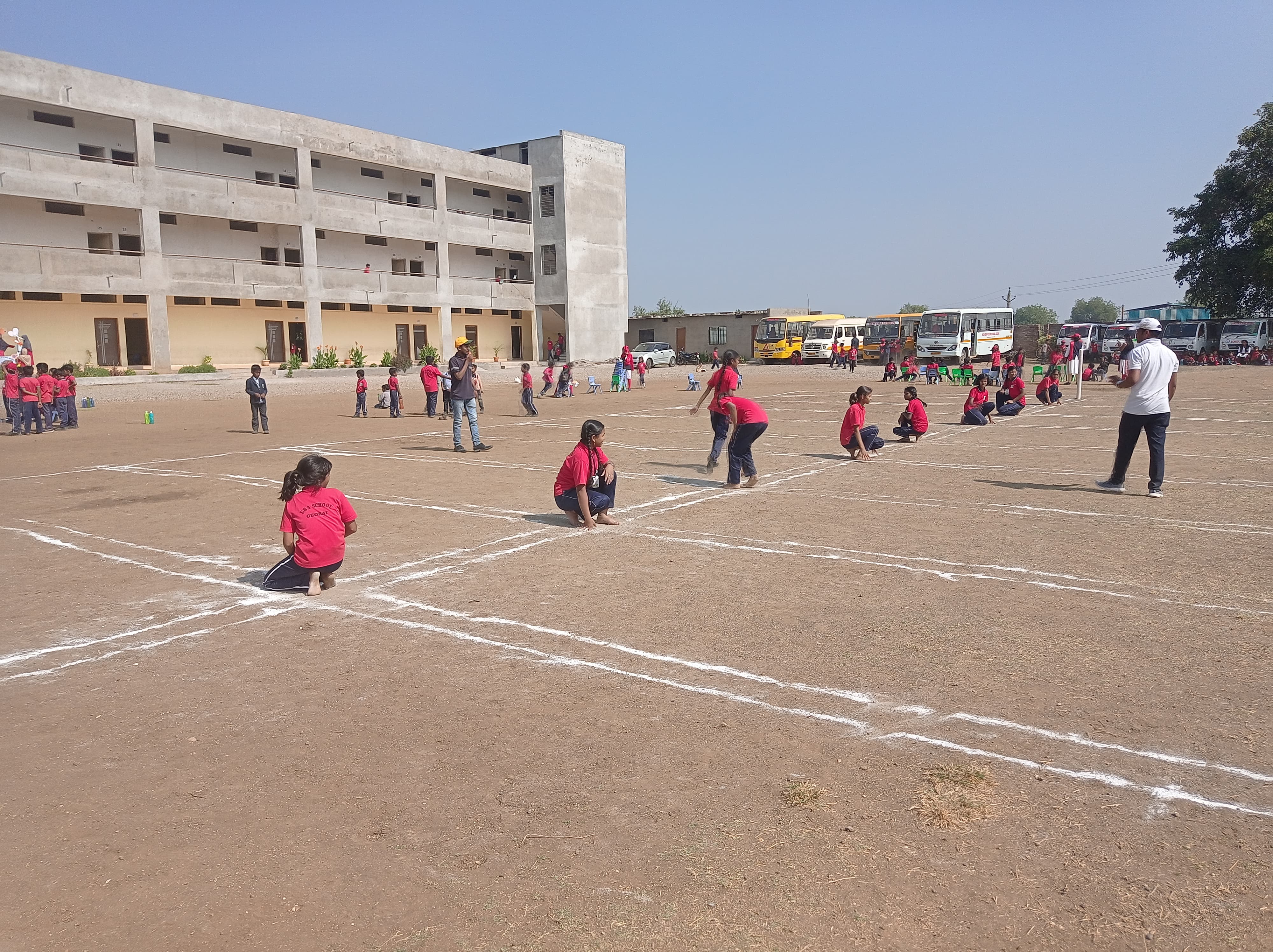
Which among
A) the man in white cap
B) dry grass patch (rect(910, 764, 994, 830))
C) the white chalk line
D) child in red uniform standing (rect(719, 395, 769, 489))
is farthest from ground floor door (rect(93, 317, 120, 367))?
dry grass patch (rect(910, 764, 994, 830))

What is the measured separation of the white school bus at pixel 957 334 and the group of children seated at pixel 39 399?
37.2m

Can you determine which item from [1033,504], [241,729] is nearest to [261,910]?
[241,729]

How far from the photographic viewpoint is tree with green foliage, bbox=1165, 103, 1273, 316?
4556 centimetres

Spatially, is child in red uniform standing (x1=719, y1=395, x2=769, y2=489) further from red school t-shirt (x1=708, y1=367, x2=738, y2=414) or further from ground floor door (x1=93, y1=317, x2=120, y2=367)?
ground floor door (x1=93, y1=317, x2=120, y2=367)

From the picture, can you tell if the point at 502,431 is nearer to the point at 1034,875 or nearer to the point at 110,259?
the point at 1034,875

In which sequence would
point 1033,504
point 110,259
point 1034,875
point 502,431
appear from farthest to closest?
point 110,259, point 502,431, point 1033,504, point 1034,875

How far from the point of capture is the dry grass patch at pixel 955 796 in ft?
11.8

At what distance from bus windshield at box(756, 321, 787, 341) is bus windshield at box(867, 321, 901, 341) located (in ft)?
17.3

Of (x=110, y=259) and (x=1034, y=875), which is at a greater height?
(x=110, y=259)

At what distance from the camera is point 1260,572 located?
7070 mm

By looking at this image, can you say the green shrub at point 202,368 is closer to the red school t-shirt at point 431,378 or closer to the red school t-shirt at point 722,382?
the red school t-shirt at point 431,378

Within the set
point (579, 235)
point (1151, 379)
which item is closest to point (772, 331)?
point (579, 235)

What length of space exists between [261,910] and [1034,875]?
104 inches

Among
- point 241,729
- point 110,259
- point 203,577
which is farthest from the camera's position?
point 110,259
